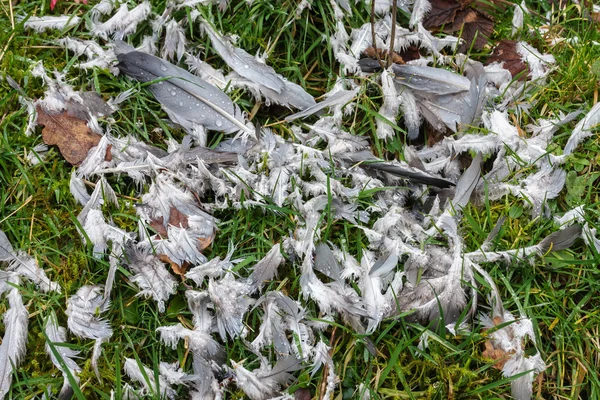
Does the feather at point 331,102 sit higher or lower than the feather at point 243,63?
lower

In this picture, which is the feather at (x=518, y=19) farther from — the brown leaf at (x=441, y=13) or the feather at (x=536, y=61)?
the brown leaf at (x=441, y=13)

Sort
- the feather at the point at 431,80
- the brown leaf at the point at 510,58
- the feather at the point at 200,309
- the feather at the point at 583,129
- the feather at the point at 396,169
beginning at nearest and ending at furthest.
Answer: the feather at the point at 200,309, the feather at the point at 396,169, the feather at the point at 583,129, the feather at the point at 431,80, the brown leaf at the point at 510,58

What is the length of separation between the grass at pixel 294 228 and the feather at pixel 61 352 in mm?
35

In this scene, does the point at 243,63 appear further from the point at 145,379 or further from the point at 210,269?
the point at 145,379

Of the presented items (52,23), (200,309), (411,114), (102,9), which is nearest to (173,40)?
(102,9)

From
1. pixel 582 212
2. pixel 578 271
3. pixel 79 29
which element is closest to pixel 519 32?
pixel 582 212

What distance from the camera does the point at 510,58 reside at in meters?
2.84

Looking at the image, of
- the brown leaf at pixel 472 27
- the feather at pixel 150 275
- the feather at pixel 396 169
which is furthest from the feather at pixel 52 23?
the brown leaf at pixel 472 27

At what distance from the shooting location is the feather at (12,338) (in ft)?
7.04

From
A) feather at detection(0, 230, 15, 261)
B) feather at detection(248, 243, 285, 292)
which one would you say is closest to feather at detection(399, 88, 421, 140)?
feather at detection(248, 243, 285, 292)

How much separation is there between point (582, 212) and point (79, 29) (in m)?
2.28

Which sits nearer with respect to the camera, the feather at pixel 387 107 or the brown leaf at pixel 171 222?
the brown leaf at pixel 171 222

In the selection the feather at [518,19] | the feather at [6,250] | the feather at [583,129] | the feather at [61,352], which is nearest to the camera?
the feather at [61,352]

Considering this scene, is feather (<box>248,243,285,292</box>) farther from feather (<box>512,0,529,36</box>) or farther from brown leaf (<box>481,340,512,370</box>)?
feather (<box>512,0,529,36</box>)
